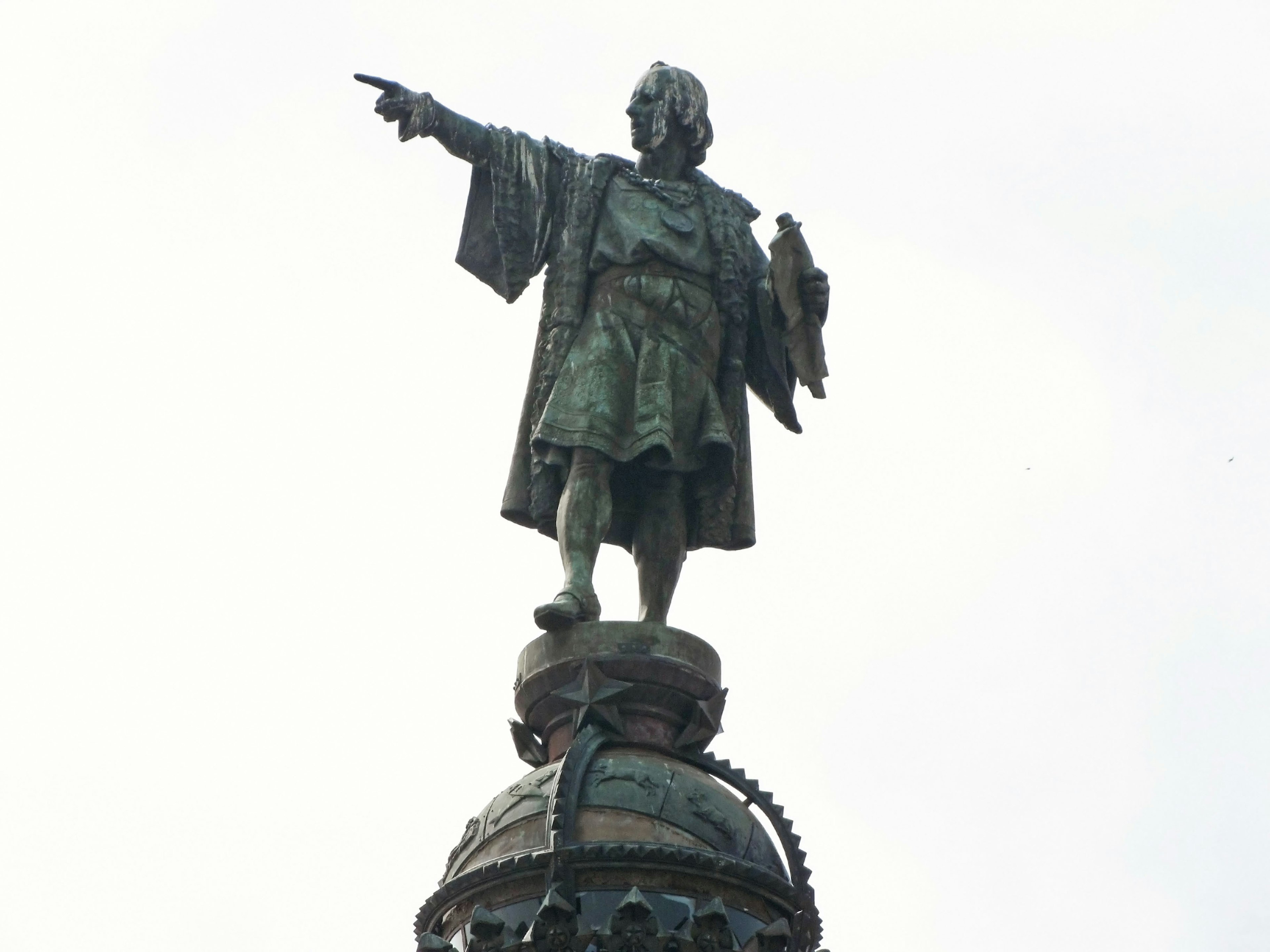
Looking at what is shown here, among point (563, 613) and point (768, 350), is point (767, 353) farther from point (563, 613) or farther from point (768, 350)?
point (563, 613)

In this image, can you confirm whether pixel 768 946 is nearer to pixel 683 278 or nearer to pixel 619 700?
pixel 619 700

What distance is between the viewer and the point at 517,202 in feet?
42.4

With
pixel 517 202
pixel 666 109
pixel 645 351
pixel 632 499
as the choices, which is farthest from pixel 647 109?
pixel 632 499

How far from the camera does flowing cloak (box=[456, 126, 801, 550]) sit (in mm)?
12594

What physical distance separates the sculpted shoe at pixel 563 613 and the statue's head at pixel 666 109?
9.83 ft

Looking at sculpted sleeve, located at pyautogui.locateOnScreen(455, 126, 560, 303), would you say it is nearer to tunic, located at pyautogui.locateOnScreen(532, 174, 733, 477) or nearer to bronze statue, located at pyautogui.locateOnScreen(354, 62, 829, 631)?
bronze statue, located at pyautogui.locateOnScreen(354, 62, 829, 631)

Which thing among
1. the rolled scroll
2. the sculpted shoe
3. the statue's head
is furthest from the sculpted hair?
the sculpted shoe

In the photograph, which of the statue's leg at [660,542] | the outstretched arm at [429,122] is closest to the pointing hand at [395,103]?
the outstretched arm at [429,122]

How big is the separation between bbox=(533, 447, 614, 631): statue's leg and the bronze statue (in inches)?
0.5

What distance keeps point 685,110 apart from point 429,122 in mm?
1543

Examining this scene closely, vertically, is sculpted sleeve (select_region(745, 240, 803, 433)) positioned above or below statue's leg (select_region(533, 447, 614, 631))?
above

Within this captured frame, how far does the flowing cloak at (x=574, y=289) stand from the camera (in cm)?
1259

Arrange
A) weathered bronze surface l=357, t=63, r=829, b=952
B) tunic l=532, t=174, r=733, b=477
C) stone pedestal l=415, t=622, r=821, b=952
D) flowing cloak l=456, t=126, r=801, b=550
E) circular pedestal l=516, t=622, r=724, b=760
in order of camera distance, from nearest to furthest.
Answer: stone pedestal l=415, t=622, r=821, b=952 < weathered bronze surface l=357, t=63, r=829, b=952 < circular pedestal l=516, t=622, r=724, b=760 < tunic l=532, t=174, r=733, b=477 < flowing cloak l=456, t=126, r=801, b=550

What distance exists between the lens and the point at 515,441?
12.7 m
